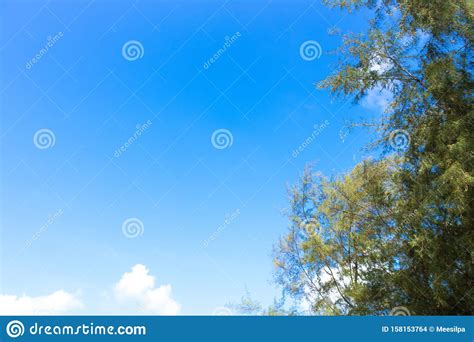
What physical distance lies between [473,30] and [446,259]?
4.20m

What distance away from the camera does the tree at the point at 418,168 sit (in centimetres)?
879

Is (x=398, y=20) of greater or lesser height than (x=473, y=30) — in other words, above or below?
above

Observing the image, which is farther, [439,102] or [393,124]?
[393,124]

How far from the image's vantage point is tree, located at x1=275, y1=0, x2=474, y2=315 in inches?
346

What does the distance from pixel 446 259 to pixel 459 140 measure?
208cm

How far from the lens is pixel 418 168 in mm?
9695

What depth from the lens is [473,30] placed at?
944cm

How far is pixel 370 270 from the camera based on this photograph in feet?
37.1
